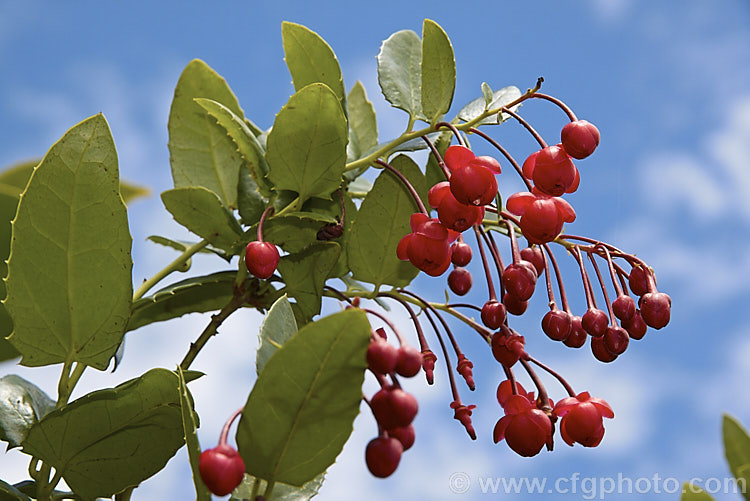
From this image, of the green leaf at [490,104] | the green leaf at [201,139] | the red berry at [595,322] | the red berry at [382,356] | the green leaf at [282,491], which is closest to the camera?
the red berry at [382,356]

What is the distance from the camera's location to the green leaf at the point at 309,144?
85 centimetres

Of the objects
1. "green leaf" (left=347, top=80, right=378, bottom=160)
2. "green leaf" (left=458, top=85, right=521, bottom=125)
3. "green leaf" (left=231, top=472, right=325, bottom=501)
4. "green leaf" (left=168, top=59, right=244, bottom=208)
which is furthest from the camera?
"green leaf" (left=347, top=80, right=378, bottom=160)

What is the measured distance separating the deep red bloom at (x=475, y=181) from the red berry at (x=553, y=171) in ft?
0.14

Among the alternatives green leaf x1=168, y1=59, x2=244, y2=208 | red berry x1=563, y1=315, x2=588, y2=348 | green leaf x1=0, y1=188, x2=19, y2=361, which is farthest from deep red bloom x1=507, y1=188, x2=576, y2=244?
green leaf x1=0, y1=188, x2=19, y2=361

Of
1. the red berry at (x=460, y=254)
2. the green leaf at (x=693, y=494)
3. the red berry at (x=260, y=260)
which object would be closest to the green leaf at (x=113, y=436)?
the red berry at (x=260, y=260)

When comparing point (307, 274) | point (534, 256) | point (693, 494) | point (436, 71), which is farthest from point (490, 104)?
point (693, 494)

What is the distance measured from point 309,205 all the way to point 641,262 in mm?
387

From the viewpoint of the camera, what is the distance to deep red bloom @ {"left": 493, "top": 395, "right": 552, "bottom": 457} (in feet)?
2.51

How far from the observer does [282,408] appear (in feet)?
2.03

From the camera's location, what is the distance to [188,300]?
104 cm

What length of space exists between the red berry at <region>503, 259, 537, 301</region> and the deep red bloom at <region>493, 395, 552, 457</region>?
0.10 meters

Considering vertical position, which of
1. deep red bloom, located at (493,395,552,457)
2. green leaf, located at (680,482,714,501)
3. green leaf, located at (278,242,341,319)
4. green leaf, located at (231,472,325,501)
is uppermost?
green leaf, located at (278,242,341,319)

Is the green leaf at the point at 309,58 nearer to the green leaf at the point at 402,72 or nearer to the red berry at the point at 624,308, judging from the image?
the green leaf at the point at 402,72

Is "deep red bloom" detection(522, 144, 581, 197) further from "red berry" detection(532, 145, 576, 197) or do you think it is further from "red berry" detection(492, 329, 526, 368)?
Result: "red berry" detection(492, 329, 526, 368)
